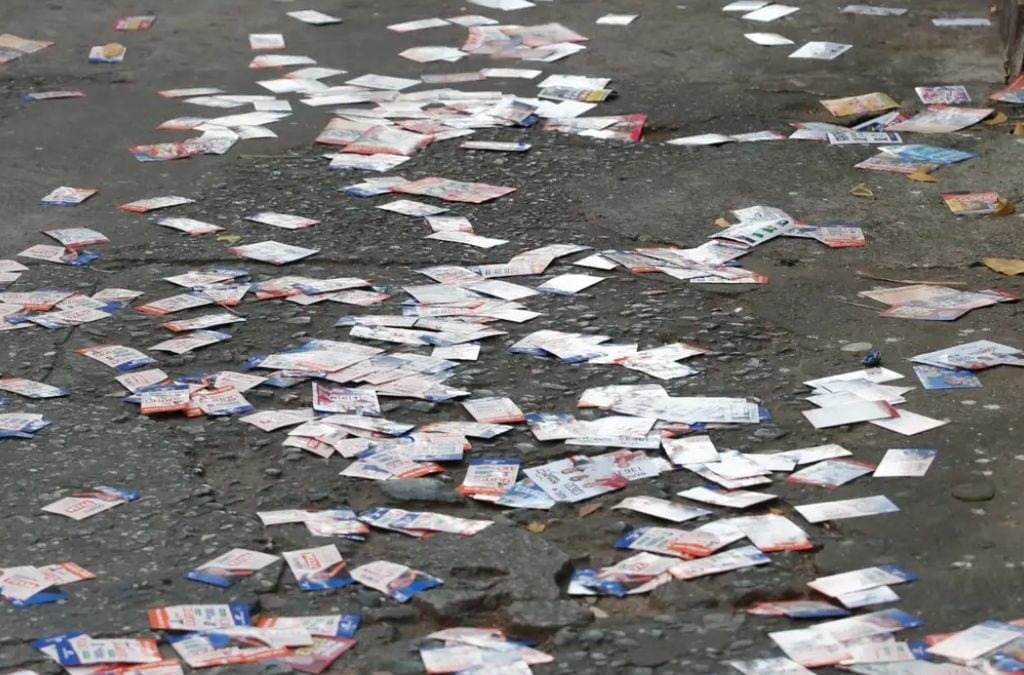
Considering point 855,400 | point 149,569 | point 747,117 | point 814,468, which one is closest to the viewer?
point 149,569

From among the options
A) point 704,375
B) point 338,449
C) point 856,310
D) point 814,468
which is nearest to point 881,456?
point 814,468

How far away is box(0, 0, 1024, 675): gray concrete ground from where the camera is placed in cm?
282

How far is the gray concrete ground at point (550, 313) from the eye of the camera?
2.82 meters

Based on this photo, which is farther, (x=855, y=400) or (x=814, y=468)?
(x=855, y=400)

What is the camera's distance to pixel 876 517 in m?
3.06

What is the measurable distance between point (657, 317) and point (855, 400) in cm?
71

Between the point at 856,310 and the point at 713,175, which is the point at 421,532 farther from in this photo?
the point at 713,175

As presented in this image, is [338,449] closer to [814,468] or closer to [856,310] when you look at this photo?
[814,468]

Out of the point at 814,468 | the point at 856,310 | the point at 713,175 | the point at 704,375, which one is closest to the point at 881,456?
the point at 814,468

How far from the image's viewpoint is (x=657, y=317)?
4113 mm

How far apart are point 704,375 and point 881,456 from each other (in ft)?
1.93

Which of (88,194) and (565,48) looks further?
(565,48)

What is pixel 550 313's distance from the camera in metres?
4.18

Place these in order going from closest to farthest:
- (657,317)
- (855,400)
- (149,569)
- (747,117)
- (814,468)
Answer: (149,569) → (814,468) → (855,400) → (657,317) → (747,117)
